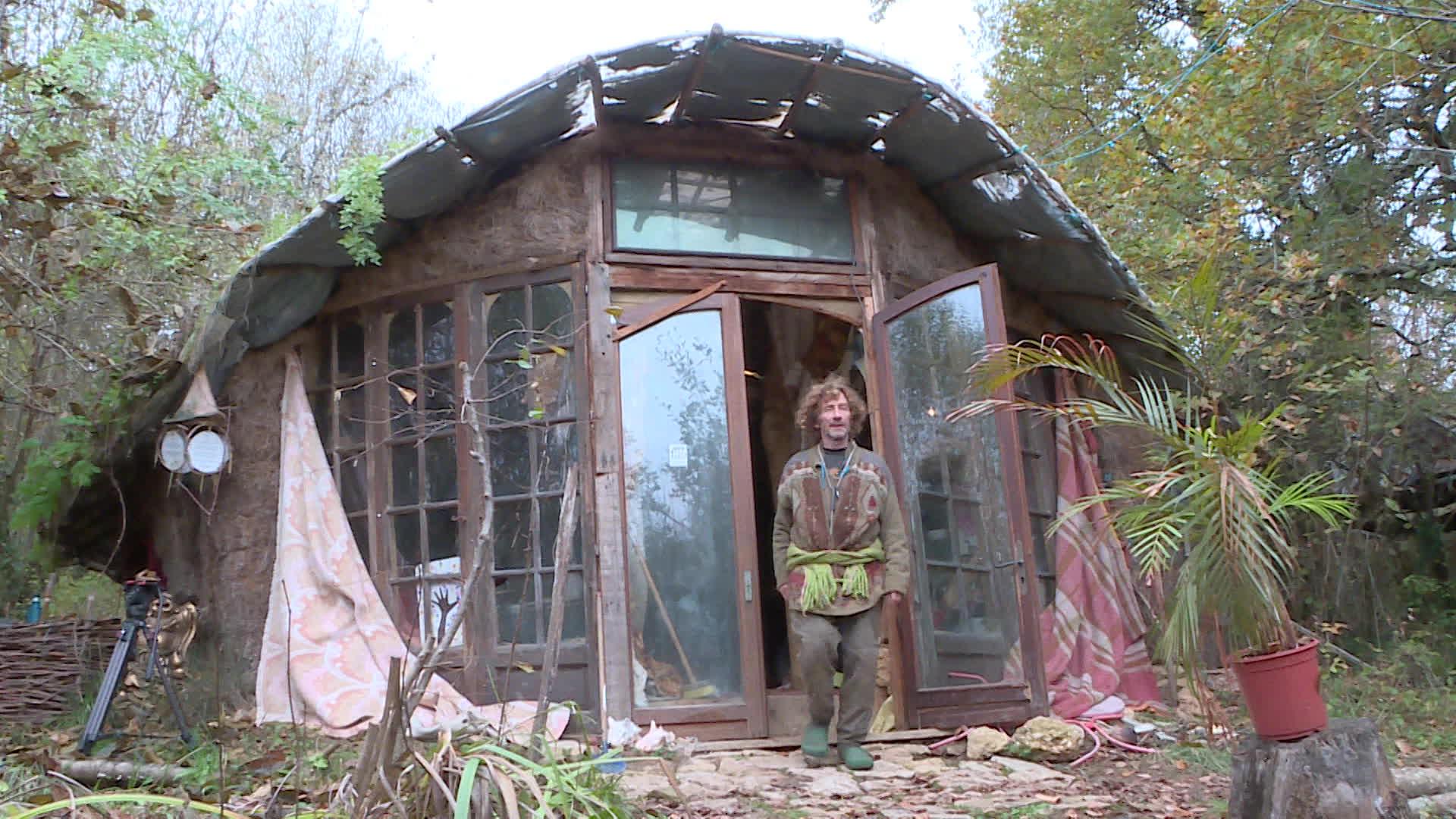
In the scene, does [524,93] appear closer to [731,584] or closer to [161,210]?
[161,210]

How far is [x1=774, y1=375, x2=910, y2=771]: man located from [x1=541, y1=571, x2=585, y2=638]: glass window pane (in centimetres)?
98

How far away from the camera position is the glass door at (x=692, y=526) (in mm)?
6070

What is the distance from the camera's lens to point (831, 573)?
559 centimetres

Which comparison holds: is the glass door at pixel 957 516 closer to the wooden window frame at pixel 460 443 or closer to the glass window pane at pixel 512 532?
the wooden window frame at pixel 460 443

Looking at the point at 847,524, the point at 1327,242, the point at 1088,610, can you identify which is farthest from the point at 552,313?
the point at 1327,242

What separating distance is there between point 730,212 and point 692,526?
168 centimetres

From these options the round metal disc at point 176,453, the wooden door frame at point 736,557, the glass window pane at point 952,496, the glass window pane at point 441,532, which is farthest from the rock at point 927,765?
the round metal disc at point 176,453

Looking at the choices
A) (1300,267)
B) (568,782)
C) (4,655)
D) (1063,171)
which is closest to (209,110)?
(4,655)

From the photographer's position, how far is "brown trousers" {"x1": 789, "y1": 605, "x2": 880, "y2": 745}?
5.46 meters

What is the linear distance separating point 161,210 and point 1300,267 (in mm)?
6660

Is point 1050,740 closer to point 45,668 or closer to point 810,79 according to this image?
point 810,79

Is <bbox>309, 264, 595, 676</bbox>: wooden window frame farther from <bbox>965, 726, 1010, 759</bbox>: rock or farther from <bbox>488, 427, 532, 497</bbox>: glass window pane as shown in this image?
<bbox>965, 726, 1010, 759</bbox>: rock

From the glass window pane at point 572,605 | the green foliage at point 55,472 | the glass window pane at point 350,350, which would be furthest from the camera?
the green foliage at point 55,472

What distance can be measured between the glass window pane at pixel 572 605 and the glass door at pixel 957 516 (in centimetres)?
160
